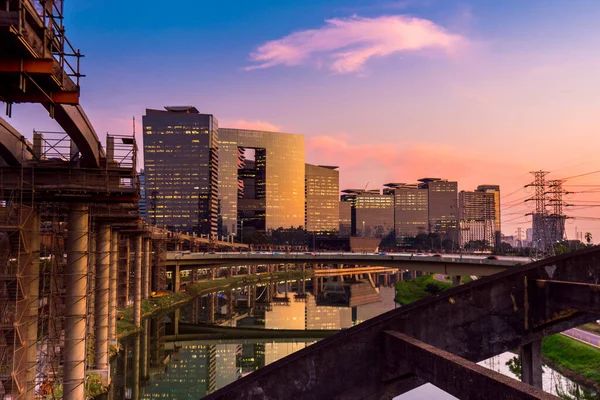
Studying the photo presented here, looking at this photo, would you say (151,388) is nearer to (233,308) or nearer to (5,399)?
(5,399)

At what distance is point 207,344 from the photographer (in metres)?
54.9

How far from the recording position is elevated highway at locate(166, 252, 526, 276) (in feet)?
189

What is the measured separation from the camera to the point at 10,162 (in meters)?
23.6

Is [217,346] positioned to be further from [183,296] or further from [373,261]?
[183,296]

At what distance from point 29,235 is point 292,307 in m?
71.4

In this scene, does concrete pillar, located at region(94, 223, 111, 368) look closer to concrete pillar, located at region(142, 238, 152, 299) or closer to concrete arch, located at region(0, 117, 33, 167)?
concrete arch, located at region(0, 117, 33, 167)

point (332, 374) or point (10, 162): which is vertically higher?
point (10, 162)

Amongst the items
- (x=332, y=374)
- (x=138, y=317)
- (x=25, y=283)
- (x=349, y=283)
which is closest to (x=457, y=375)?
(x=332, y=374)

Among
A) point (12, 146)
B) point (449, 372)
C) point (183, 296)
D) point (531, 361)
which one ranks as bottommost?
point (183, 296)

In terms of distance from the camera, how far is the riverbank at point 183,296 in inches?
2126

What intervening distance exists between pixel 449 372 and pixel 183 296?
86240mm

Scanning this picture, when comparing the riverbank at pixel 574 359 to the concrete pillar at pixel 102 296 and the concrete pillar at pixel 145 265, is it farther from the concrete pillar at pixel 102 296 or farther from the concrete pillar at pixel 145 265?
the concrete pillar at pixel 145 265

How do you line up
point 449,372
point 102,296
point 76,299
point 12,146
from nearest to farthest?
point 449,372 → point 12,146 → point 76,299 → point 102,296

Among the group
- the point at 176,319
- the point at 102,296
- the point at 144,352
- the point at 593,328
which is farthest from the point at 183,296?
the point at 593,328
